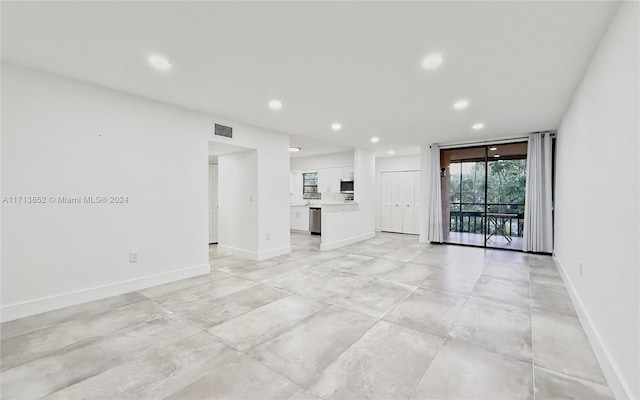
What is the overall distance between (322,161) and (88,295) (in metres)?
7.05

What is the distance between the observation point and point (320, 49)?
2.43 m

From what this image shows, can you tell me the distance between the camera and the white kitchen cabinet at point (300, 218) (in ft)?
29.2

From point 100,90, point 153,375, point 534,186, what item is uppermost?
point 100,90

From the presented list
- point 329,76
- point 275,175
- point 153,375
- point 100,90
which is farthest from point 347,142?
point 153,375

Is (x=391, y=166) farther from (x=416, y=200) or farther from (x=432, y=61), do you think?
(x=432, y=61)

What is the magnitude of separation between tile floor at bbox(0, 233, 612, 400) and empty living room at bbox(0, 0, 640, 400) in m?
0.02

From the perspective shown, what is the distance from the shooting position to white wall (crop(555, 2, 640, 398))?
156 cm

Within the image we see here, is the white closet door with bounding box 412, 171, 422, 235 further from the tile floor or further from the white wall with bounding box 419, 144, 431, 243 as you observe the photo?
the tile floor

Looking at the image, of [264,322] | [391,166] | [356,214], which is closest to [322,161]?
[391,166]

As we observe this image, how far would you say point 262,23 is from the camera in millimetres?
2062

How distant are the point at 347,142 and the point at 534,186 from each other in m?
4.03

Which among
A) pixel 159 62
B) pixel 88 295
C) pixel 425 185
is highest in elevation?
pixel 159 62

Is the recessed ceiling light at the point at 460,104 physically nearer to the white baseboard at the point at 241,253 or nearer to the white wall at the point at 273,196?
the white wall at the point at 273,196

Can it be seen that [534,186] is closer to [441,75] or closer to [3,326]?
[441,75]
